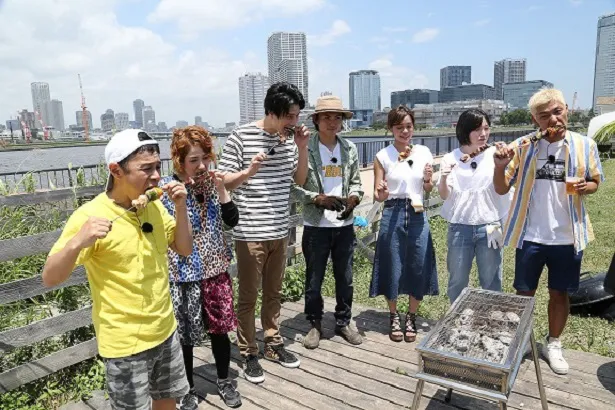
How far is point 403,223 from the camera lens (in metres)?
3.69

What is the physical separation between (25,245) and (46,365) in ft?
2.69

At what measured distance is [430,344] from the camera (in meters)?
2.18

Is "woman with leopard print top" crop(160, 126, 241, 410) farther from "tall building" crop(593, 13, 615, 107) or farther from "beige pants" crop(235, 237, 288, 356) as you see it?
"tall building" crop(593, 13, 615, 107)

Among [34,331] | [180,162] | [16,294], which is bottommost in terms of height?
[34,331]

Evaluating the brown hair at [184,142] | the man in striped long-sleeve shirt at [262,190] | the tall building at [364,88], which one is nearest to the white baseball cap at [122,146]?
the brown hair at [184,142]

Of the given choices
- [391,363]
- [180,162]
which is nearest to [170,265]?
[180,162]

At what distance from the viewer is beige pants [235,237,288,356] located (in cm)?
316

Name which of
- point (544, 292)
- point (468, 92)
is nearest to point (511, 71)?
point (468, 92)

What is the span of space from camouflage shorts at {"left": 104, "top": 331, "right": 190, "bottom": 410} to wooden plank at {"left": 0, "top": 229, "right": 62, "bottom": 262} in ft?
4.23

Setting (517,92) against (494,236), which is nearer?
(494,236)

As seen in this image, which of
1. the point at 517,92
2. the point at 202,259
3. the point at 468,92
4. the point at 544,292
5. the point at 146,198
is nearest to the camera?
the point at 146,198

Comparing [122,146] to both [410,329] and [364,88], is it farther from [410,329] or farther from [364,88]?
[364,88]

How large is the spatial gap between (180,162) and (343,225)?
60.1 inches

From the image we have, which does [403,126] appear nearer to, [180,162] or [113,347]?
[180,162]
